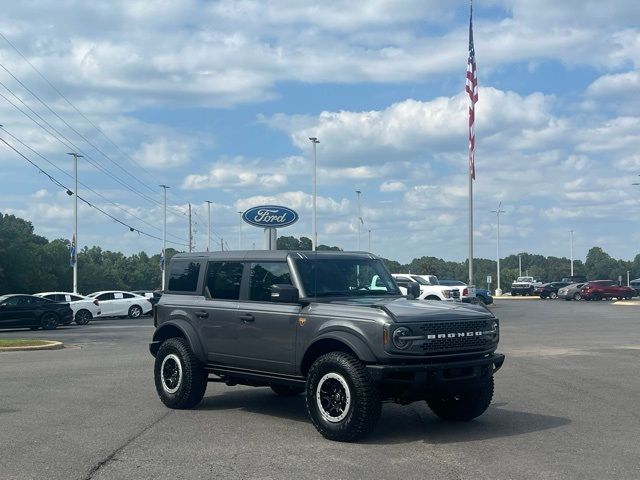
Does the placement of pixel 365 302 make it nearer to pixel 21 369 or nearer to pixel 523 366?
pixel 523 366

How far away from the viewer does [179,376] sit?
435 inches

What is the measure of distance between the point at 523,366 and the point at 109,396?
8.18 meters

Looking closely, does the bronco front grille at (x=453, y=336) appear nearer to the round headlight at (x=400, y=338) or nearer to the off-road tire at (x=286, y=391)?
the round headlight at (x=400, y=338)

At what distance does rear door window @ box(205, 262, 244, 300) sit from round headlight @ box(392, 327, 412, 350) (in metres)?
2.75

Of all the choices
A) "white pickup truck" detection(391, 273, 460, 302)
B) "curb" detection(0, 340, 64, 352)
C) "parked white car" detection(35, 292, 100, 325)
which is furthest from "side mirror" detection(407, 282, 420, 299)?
"white pickup truck" detection(391, 273, 460, 302)

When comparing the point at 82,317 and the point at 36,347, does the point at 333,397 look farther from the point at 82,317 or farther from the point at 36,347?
the point at 82,317

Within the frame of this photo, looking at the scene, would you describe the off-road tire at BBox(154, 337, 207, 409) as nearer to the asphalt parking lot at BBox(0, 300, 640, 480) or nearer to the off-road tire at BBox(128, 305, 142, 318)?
the asphalt parking lot at BBox(0, 300, 640, 480)

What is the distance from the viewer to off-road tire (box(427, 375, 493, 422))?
9.68m

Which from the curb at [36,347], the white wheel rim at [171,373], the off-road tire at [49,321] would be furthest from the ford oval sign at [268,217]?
the white wheel rim at [171,373]

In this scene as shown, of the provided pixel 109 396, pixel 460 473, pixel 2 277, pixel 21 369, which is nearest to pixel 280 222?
pixel 21 369

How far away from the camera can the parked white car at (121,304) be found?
4028 centimetres

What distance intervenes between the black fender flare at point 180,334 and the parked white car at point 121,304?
29.3 metres

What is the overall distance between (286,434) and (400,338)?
1.86 metres

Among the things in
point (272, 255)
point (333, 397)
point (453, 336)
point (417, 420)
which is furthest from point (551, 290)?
point (333, 397)
